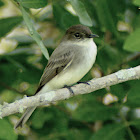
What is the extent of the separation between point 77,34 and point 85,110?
2.69 ft

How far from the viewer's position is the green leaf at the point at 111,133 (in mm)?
2500

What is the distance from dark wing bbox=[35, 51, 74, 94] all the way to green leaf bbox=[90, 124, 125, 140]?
63 cm

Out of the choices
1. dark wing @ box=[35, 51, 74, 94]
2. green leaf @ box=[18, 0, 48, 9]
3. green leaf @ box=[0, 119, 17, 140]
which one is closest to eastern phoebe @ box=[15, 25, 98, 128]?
dark wing @ box=[35, 51, 74, 94]

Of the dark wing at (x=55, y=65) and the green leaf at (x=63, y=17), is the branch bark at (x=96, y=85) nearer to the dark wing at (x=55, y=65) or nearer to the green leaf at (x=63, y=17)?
the dark wing at (x=55, y=65)

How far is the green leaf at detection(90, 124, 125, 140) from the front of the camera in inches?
98.4

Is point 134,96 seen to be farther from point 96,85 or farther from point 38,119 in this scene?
point 38,119

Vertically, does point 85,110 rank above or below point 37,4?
below

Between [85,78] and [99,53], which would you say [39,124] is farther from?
[99,53]

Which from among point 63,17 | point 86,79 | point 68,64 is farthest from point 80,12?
point 86,79

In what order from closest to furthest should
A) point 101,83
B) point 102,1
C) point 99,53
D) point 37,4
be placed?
point 37,4, point 101,83, point 102,1, point 99,53

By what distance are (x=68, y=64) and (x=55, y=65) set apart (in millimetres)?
120

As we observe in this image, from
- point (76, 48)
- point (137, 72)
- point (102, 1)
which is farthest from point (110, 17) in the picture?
point (137, 72)

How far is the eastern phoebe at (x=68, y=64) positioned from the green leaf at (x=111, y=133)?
19.1 inches

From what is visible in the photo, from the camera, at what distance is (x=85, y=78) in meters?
2.82
